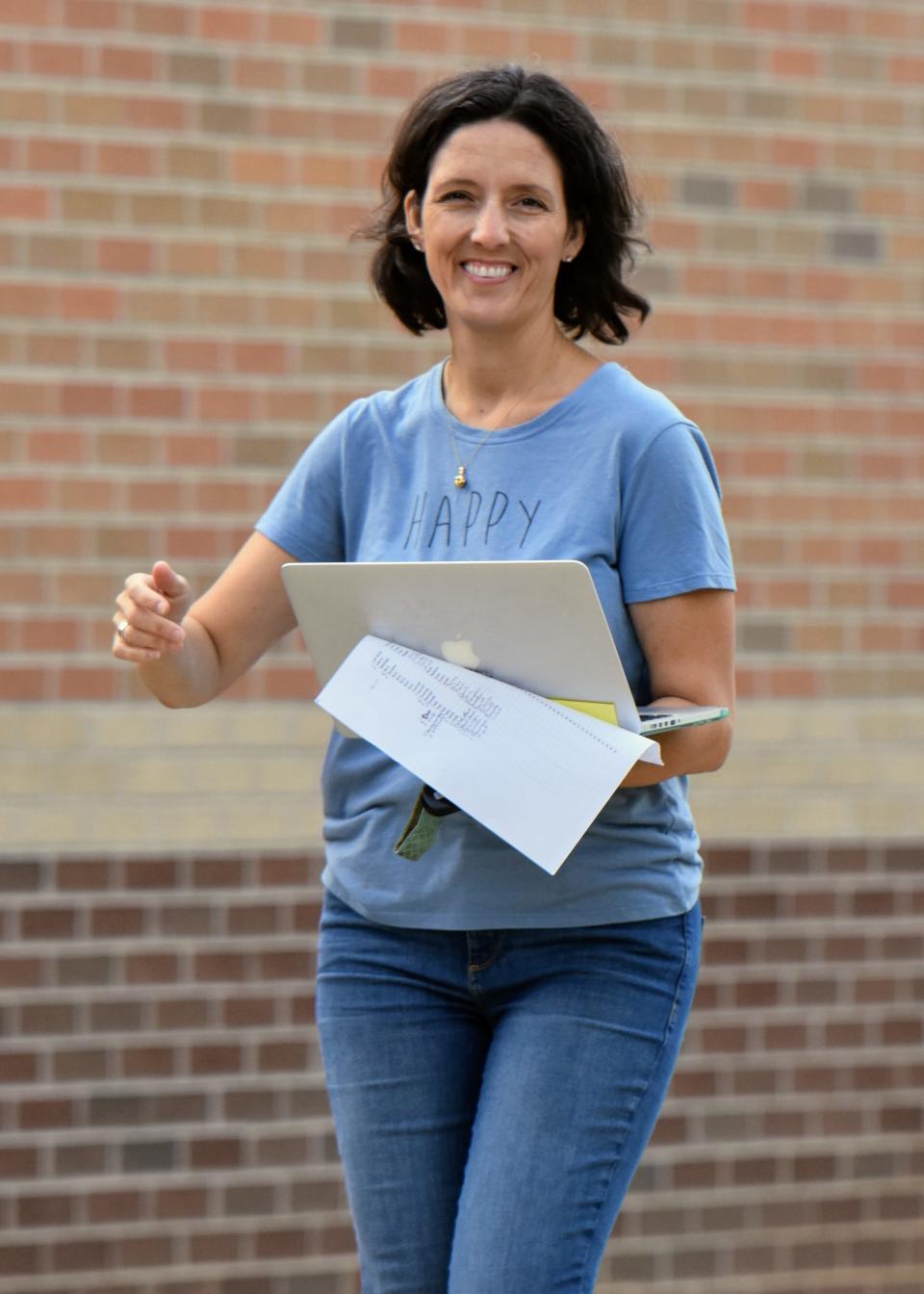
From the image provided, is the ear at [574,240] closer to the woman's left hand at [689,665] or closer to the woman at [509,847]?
the woman at [509,847]

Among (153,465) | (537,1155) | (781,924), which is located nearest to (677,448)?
(537,1155)

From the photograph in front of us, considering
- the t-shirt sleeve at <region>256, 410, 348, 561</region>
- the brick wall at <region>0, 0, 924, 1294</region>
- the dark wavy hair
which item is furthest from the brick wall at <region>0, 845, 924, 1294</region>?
the dark wavy hair

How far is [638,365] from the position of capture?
174 inches

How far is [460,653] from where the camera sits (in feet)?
7.34

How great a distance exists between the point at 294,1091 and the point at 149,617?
2216mm

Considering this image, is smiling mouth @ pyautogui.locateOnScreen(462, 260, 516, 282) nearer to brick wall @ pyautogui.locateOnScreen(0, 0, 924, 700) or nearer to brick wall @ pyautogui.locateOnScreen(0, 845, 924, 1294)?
brick wall @ pyautogui.locateOnScreen(0, 0, 924, 700)

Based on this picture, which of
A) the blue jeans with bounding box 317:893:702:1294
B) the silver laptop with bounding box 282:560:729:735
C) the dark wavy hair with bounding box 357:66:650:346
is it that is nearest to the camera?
the silver laptop with bounding box 282:560:729:735

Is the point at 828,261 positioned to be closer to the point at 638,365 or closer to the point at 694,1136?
the point at 638,365

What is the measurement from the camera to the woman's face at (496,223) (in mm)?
2381

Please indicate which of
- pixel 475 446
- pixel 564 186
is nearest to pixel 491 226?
pixel 564 186

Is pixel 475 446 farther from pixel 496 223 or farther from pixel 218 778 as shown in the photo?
pixel 218 778

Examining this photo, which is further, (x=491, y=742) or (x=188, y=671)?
(x=188, y=671)

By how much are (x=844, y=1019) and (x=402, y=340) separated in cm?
207

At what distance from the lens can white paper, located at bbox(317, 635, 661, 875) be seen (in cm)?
210
